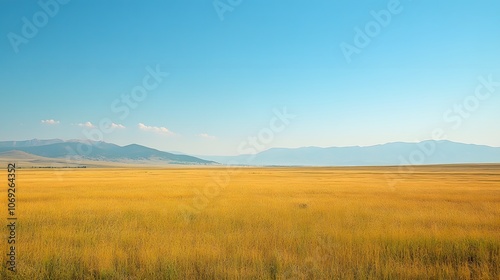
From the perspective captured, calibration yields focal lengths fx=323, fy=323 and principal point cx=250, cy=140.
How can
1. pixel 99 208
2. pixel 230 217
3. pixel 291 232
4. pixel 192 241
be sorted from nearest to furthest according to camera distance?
pixel 192 241 → pixel 291 232 → pixel 230 217 → pixel 99 208

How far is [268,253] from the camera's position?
9.52 meters

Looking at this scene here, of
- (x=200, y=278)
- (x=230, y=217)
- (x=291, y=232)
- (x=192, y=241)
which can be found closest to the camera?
(x=200, y=278)

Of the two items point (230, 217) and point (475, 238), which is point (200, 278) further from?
point (475, 238)

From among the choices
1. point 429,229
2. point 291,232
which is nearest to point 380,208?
point 429,229

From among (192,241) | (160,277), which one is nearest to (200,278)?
(160,277)

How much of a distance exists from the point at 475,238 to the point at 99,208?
17975 millimetres

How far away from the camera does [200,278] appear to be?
306 inches

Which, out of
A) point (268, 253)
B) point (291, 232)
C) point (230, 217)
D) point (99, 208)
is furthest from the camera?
point (99, 208)

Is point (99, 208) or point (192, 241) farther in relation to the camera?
point (99, 208)

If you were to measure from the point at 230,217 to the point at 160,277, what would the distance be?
7749 millimetres

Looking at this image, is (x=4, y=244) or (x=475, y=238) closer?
(x=4, y=244)

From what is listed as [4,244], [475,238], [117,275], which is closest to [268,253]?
[117,275]

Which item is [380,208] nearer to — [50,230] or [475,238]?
[475,238]

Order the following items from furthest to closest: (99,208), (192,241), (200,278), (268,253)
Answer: (99,208), (192,241), (268,253), (200,278)
